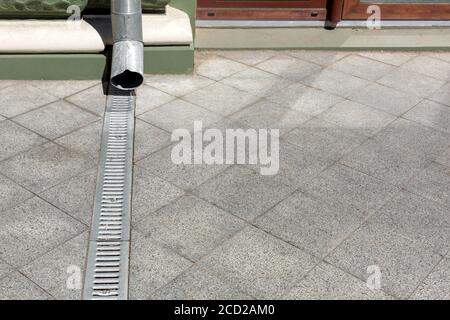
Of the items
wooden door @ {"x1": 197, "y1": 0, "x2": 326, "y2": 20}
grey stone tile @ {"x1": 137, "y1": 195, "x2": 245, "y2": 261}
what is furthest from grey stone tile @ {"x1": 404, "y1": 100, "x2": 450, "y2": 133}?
grey stone tile @ {"x1": 137, "y1": 195, "x2": 245, "y2": 261}

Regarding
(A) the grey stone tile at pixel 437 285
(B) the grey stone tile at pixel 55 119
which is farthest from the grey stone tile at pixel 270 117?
(A) the grey stone tile at pixel 437 285

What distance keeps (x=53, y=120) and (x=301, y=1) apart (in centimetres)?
528

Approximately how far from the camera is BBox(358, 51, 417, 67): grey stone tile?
10.4 metres

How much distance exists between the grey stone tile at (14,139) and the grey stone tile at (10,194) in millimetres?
589

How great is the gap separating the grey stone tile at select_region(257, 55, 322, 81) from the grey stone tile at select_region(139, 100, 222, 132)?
6.29 feet

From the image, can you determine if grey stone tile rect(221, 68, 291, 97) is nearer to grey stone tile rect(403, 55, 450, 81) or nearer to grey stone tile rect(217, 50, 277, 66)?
grey stone tile rect(217, 50, 277, 66)

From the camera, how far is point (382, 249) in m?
5.93

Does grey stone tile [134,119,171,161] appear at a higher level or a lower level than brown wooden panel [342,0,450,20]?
lower

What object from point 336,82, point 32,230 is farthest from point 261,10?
point 32,230

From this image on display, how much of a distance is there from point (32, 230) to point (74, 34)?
152 inches

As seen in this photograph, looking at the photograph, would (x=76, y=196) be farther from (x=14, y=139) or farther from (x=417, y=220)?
(x=417, y=220)

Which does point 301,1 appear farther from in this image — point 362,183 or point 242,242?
point 242,242
